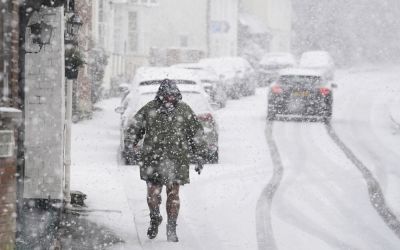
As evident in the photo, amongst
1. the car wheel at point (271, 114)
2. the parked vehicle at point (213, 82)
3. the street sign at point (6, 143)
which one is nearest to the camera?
the street sign at point (6, 143)

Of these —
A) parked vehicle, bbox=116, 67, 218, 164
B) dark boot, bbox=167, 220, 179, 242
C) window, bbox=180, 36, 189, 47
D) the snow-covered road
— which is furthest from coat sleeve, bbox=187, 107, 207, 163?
window, bbox=180, 36, 189, 47

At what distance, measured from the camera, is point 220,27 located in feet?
126

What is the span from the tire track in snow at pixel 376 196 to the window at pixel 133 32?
20599 millimetres

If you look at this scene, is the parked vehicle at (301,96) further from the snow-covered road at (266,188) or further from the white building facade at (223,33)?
the white building facade at (223,33)

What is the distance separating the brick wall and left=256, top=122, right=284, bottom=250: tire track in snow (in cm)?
362

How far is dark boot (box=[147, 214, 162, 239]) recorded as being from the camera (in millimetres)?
8891

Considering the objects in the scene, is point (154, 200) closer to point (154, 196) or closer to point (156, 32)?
point (154, 196)

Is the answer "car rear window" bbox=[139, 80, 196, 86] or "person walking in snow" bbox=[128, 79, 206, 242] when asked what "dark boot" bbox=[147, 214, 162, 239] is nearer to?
"person walking in snow" bbox=[128, 79, 206, 242]

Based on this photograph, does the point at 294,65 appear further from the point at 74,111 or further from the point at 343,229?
the point at 343,229

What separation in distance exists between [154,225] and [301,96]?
42.6 ft

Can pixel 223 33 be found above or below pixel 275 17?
below

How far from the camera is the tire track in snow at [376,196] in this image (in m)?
10.2

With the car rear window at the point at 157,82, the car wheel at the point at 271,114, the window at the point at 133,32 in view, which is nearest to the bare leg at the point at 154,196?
the car rear window at the point at 157,82

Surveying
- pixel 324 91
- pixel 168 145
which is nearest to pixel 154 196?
pixel 168 145
